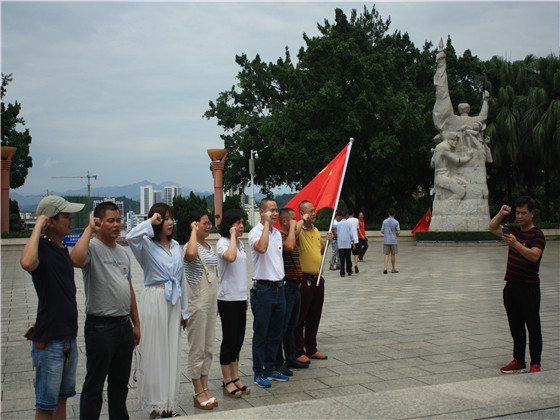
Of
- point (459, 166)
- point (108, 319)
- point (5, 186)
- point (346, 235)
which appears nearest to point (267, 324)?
point (108, 319)

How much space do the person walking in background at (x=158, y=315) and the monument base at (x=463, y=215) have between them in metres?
22.7

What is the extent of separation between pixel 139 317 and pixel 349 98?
29.2 meters

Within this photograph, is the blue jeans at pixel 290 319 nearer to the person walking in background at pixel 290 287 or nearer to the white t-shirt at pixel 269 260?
the person walking in background at pixel 290 287

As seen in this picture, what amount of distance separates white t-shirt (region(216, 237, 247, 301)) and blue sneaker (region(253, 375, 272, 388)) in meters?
0.85

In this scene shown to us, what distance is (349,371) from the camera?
5723 millimetres

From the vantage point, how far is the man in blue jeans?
204 inches

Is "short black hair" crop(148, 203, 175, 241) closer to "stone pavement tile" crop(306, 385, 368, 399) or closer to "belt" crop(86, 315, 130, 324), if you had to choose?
"belt" crop(86, 315, 130, 324)

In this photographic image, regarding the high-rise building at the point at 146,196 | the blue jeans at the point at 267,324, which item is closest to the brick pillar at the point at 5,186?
the blue jeans at the point at 267,324

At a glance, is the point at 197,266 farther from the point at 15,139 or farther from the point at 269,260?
the point at 15,139

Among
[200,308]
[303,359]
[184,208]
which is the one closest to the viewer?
[200,308]

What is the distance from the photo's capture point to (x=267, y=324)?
519 cm

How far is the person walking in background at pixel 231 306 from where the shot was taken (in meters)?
4.91

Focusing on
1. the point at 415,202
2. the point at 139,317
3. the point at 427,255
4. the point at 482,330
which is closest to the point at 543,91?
the point at 415,202

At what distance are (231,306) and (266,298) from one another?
1.40 feet
